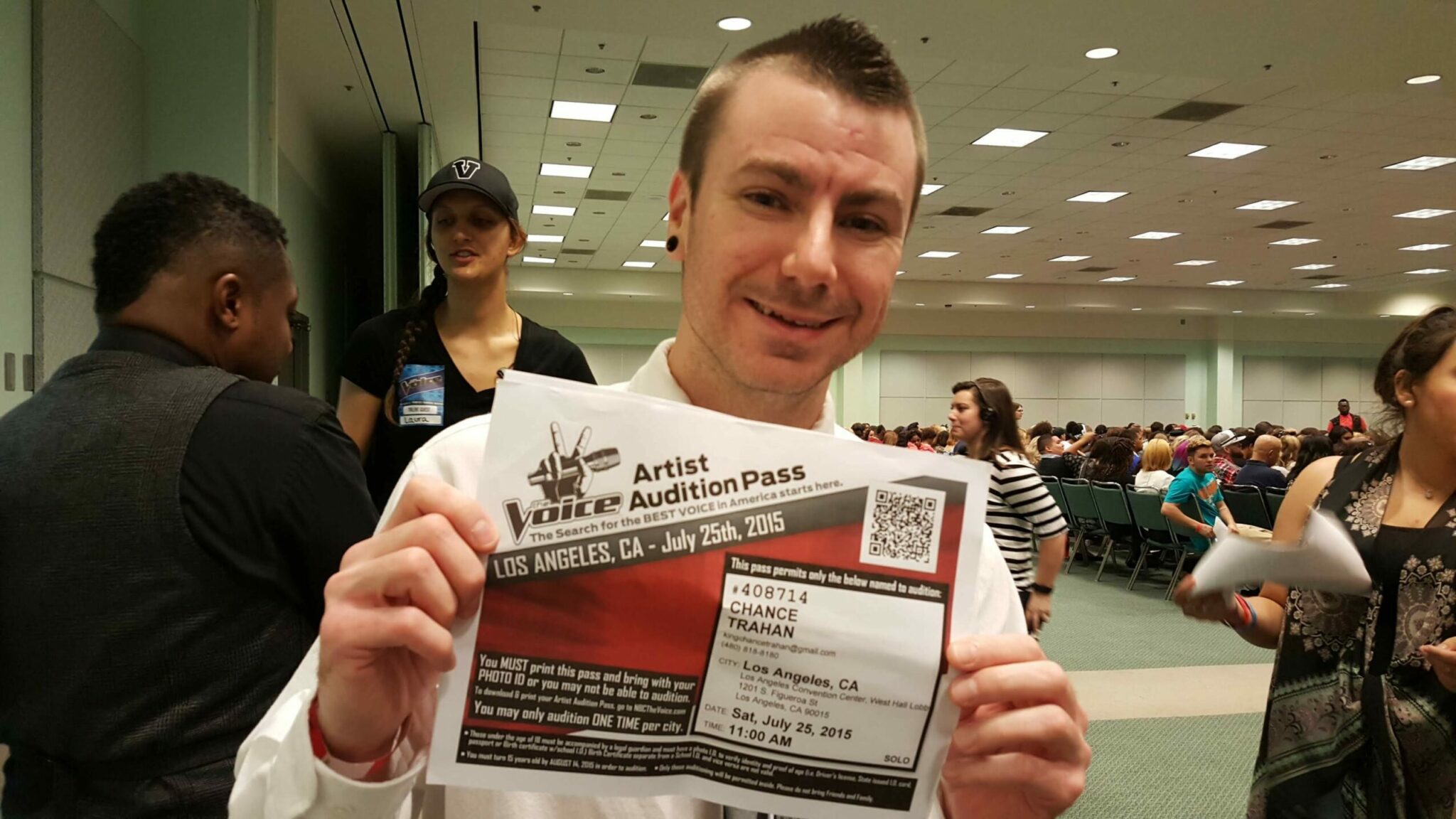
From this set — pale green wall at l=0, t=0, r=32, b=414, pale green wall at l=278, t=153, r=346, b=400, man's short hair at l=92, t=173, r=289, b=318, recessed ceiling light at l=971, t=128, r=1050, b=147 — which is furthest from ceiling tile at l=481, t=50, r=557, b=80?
man's short hair at l=92, t=173, r=289, b=318

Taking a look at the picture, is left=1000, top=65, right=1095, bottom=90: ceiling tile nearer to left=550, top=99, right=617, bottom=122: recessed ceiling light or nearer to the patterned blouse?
left=550, top=99, right=617, bottom=122: recessed ceiling light

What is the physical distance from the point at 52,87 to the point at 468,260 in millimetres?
2313

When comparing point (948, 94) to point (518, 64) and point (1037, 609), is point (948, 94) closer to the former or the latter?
point (518, 64)

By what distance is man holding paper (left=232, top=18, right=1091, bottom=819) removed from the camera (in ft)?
2.27

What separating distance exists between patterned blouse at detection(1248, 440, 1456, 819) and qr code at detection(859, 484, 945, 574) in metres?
1.66

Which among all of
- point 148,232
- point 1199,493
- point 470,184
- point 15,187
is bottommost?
point 1199,493

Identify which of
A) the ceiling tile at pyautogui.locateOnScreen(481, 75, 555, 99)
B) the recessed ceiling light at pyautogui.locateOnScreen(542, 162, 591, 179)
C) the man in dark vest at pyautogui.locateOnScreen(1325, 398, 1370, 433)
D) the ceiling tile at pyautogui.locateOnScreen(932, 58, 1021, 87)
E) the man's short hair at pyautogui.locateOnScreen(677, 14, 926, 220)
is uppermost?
the recessed ceiling light at pyautogui.locateOnScreen(542, 162, 591, 179)

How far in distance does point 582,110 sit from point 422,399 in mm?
7685

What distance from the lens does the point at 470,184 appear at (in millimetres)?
2002

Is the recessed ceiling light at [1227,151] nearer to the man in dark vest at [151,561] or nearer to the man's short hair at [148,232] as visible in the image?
the man's short hair at [148,232]

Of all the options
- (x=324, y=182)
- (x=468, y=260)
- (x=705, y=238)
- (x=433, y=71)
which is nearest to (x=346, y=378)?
(x=468, y=260)

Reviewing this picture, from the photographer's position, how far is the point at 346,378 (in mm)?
2004

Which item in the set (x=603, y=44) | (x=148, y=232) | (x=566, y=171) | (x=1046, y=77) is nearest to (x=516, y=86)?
(x=603, y=44)

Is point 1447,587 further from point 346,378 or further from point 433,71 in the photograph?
point 433,71
